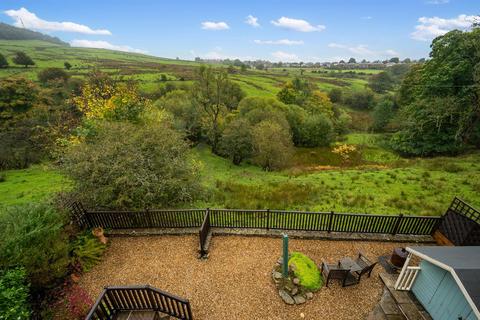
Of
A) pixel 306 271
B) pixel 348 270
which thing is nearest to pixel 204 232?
pixel 306 271

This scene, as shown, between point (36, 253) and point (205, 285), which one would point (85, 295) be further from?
point (205, 285)

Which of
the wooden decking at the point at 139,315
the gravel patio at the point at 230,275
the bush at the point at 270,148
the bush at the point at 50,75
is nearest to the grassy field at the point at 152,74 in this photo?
the bush at the point at 50,75

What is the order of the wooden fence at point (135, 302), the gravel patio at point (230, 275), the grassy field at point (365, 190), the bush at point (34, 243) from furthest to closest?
1. the grassy field at point (365, 190)
2. the gravel patio at point (230, 275)
3. the bush at point (34, 243)
4. the wooden fence at point (135, 302)

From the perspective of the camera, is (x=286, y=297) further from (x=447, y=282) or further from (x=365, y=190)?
(x=365, y=190)

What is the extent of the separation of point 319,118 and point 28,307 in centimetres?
3672

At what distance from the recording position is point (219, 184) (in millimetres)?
17344

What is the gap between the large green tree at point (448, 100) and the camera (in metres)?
19.5

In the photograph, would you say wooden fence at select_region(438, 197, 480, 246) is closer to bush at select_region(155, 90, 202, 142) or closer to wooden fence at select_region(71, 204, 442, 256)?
wooden fence at select_region(71, 204, 442, 256)

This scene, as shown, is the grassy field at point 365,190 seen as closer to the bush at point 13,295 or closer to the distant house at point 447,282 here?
the distant house at point 447,282

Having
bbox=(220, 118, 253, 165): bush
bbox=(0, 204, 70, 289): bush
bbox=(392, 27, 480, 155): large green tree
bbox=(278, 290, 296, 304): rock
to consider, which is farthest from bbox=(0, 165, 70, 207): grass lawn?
bbox=(392, 27, 480, 155): large green tree

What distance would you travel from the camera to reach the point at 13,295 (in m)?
6.00

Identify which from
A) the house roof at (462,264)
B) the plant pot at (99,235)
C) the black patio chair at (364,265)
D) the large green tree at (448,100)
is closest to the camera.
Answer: the house roof at (462,264)

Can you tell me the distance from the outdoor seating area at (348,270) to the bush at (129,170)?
695 centimetres

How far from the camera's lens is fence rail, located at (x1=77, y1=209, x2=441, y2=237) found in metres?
9.89
